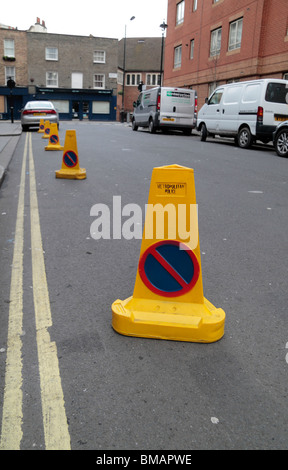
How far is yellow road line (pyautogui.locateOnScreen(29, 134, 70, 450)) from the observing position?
5.98ft

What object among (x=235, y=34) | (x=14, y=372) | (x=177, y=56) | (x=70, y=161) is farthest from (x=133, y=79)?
(x=14, y=372)

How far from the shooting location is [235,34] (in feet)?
82.5

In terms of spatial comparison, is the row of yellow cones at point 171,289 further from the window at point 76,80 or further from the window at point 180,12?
the window at point 76,80

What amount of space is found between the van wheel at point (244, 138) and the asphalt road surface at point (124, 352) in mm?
9964

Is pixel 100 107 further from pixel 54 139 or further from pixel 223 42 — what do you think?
pixel 54 139

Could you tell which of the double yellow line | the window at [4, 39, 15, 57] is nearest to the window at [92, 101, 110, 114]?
the window at [4, 39, 15, 57]

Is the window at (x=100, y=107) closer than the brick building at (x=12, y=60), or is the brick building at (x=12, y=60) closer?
the brick building at (x=12, y=60)

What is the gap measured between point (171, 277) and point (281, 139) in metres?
11.2

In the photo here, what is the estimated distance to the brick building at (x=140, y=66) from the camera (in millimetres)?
65375

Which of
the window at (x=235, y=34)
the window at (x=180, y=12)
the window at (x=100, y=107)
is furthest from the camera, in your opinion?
the window at (x=100, y=107)

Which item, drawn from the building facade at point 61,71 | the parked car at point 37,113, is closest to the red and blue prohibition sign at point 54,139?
the parked car at point 37,113

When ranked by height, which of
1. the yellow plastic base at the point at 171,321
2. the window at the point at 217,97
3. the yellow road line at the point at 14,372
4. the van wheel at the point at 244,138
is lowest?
the yellow road line at the point at 14,372
